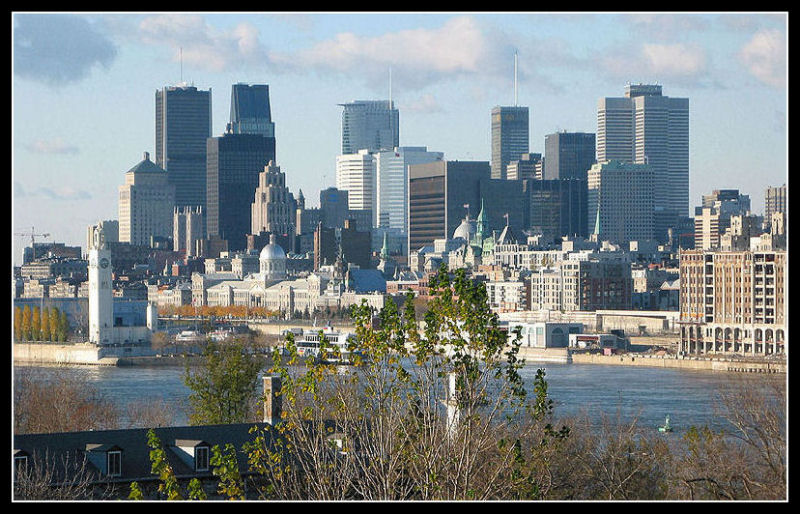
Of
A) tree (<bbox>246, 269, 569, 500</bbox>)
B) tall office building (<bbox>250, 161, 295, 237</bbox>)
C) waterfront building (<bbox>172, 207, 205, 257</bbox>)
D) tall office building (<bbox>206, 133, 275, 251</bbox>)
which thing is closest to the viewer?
tree (<bbox>246, 269, 569, 500</bbox>)

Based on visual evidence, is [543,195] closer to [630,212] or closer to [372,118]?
[630,212]

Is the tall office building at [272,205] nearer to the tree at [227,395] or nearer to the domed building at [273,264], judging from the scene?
the domed building at [273,264]

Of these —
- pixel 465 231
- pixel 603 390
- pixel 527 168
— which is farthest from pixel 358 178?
pixel 603 390

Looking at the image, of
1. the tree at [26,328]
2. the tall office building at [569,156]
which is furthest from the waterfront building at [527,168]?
the tree at [26,328]

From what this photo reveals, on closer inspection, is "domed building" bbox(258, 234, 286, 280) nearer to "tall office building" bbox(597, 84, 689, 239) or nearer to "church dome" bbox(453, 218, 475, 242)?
"church dome" bbox(453, 218, 475, 242)

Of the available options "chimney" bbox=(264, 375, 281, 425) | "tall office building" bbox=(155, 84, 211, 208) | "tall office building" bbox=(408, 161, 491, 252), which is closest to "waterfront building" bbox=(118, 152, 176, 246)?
"tall office building" bbox=(155, 84, 211, 208)

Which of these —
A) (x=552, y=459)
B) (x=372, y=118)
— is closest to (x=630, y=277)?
(x=552, y=459)
